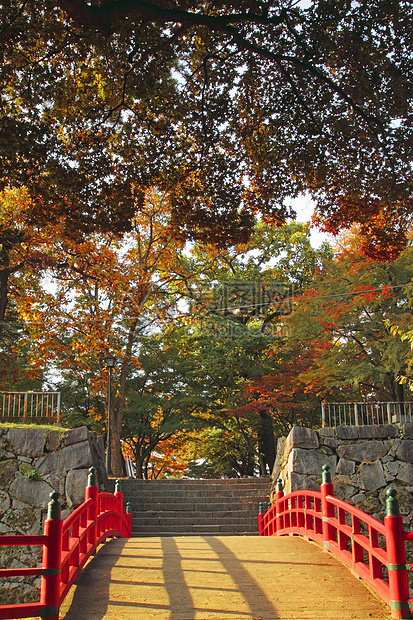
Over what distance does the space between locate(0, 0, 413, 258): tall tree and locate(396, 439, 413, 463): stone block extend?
7.23 metres

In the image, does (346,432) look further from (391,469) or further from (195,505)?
(195,505)

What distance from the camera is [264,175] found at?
772 cm

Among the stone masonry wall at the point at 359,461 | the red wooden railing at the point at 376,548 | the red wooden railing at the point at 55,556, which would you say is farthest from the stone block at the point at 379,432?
the red wooden railing at the point at 55,556

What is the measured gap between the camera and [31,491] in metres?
11.7

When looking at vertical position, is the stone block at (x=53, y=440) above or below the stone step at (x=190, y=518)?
above

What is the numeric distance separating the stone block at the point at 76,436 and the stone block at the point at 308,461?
4.98 meters

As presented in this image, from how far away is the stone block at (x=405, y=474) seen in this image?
42.3 feet

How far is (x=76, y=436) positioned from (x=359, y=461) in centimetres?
702

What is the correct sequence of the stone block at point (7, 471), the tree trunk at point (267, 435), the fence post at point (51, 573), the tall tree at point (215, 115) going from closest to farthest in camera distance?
the fence post at point (51, 573) < the tall tree at point (215, 115) < the stone block at point (7, 471) < the tree trunk at point (267, 435)

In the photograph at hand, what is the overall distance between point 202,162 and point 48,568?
5508mm

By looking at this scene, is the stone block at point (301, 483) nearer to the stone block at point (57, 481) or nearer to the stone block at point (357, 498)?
the stone block at point (357, 498)

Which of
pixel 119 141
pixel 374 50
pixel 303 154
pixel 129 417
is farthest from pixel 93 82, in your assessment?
pixel 129 417

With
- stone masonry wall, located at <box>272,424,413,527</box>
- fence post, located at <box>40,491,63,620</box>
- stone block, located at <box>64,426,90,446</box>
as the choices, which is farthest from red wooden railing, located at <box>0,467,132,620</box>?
stone masonry wall, located at <box>272,424,413,527</box>

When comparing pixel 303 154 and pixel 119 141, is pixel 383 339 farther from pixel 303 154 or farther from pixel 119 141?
pixel 119 141
